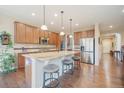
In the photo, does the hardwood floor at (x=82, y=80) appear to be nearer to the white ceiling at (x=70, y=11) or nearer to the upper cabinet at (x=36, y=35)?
the white ceiling at (x=70, y=11)

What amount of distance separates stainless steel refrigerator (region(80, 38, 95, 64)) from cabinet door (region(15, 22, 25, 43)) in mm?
3843

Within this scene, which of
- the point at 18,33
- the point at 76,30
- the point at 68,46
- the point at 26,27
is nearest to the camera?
the point at 18,33

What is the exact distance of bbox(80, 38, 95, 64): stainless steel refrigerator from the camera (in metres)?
6.98

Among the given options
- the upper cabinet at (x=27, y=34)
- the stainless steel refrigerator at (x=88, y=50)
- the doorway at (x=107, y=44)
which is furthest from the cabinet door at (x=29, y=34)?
the doorway at (x=107, y=44)

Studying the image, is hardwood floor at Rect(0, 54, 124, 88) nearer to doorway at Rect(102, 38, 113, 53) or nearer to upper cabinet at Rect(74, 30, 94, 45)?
upper cabinet at Rect(74, 30, 94, 45)

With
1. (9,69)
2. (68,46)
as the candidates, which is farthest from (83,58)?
(9,69)

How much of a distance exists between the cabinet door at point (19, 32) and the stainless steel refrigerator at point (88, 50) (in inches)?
151

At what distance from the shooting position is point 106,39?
55.6 feet

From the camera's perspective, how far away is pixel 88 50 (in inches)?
286

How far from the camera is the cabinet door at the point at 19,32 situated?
549cm

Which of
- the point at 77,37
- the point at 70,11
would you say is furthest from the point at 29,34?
the point at 77,37

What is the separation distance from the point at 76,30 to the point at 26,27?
13.1 feet

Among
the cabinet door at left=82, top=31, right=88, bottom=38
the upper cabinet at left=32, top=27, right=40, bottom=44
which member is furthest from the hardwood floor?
the cabinet door at left=82, top=31, right=88, bottom=38
